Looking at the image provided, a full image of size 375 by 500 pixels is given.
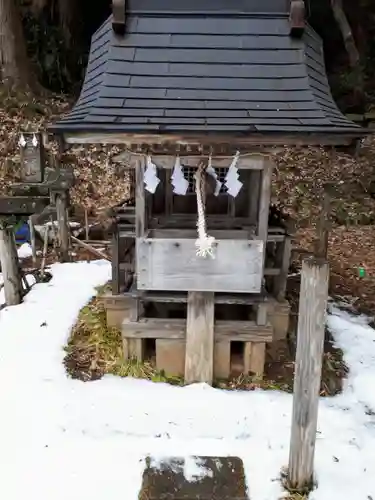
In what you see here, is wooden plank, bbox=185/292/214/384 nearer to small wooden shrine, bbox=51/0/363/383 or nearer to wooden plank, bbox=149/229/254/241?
small wooden shrine, bbox=51/0/363/383

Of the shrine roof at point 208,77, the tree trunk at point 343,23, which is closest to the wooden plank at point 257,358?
the shrine roof at point 208,77

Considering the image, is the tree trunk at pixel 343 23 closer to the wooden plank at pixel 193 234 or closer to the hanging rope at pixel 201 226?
the wooden plank at pixel 193 234

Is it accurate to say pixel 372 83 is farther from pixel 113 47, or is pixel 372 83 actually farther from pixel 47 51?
pixel 113 47

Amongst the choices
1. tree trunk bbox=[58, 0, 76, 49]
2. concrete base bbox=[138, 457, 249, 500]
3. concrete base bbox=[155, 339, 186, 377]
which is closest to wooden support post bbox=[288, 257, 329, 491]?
concrete base bbox=[138, 457, 249, 500]

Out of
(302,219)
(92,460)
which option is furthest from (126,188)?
(92,460)

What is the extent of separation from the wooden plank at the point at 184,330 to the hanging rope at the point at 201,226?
88 cm

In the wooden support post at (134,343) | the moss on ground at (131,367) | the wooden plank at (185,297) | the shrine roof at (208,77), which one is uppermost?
the shrine roof at (208,77)

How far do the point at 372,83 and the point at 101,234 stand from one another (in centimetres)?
906

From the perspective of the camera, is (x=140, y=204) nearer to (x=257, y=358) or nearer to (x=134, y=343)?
(x=134, y=343)

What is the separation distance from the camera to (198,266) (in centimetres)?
426

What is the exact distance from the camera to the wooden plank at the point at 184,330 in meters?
4.59

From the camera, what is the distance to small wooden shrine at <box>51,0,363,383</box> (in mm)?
3686

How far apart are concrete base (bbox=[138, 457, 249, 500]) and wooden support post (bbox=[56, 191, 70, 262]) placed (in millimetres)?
5065

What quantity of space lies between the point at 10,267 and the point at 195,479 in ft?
12.5
